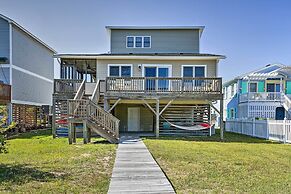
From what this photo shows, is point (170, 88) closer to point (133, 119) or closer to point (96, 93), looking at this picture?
point (96, 93)

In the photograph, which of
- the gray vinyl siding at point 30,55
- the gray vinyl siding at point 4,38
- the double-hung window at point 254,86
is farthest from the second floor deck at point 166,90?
the double-hung window at point 254,86

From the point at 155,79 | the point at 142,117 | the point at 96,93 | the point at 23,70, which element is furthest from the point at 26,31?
the point at 155,79

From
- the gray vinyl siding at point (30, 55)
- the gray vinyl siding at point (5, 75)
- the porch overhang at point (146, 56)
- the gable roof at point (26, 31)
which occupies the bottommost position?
the gray vinyl siding at point (5, 75)

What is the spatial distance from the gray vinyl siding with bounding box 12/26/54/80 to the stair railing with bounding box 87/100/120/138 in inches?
435

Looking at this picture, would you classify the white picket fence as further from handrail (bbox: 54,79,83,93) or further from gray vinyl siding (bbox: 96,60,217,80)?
handrail (bbox: 54,79,83,93)

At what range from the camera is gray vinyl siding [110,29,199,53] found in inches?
827

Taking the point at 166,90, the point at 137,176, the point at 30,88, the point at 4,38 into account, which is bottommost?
the point at 137,176

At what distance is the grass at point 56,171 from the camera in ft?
18.2

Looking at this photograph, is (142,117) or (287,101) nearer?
(142,117)

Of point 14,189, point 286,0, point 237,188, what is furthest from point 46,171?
point 286,0

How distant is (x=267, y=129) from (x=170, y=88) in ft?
20.8

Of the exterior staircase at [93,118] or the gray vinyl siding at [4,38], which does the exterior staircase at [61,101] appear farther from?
the gray vinyl siding at [4,38]

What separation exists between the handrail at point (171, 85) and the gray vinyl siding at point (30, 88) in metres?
9.25

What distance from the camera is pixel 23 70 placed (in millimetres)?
22750
